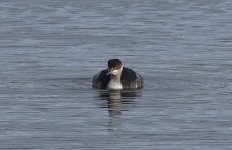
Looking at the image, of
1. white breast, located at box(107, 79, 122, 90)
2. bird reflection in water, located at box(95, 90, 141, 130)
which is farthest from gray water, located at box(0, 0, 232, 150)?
white breast, located at box(107, 79, 122, 90)

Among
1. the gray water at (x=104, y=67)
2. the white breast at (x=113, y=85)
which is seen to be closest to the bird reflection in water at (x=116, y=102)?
the gray water at (x=104, y=67)

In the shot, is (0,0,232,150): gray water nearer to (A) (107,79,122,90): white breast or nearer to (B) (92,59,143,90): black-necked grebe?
(B) (92,59,143,90): black-necked grebe

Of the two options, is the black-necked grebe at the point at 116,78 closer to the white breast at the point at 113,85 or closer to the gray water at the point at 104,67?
the white breast at the point at 113,85

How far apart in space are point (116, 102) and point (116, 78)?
257 centimetres

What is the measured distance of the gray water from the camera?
23.3 metres

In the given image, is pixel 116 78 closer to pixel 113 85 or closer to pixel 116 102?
pixel 113 85

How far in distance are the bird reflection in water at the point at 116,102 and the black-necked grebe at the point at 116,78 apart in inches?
8.4

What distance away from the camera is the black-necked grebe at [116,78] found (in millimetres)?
30016

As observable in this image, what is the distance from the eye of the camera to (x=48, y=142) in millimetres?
22578

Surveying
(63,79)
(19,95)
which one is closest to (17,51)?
(63,79)

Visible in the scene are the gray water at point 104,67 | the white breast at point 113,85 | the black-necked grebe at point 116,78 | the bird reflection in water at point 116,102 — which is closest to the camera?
the gray water at point 104,67

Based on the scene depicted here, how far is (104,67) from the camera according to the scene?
32.7m

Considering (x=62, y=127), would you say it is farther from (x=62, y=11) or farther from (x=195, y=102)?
(x=62, y=11)

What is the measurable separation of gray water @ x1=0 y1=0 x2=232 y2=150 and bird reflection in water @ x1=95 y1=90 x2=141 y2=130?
0.08 feet
